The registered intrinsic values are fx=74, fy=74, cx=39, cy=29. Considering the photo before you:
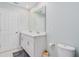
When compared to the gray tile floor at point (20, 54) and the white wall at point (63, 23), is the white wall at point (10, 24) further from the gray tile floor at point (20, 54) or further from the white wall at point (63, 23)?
the white wall at point (63, 23)

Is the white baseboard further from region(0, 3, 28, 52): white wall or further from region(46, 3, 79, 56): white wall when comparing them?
region(46, 3, 79, 56): white wall

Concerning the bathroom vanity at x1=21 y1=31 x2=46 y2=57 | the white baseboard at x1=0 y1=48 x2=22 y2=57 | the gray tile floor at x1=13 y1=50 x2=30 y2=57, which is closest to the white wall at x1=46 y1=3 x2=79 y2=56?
the bathroom vanity at x1=21 y1=31 x2=46 y2=57

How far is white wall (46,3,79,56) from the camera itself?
101cm

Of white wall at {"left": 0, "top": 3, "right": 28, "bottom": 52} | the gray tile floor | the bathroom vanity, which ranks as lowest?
the gray tile floor

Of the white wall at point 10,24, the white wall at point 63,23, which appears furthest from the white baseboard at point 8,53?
the white wall at point 63,23

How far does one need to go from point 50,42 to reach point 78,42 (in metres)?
0.52

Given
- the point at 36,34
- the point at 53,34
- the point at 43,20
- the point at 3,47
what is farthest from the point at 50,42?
the point at 3,47

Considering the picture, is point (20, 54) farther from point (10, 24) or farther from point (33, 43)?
point (10, 24)

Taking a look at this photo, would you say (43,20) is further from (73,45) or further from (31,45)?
(73,45)

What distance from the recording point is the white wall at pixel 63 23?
3.31ft

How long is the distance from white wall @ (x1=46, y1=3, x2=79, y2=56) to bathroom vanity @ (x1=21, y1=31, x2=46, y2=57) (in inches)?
5.4

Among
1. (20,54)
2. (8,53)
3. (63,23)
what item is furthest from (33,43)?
(63,23)

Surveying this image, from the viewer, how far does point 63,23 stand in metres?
1.17

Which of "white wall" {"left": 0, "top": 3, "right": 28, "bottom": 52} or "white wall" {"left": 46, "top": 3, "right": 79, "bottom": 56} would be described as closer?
"white wall" {"left": 46, "top": 3, "right": 79, "bottom": 56}
